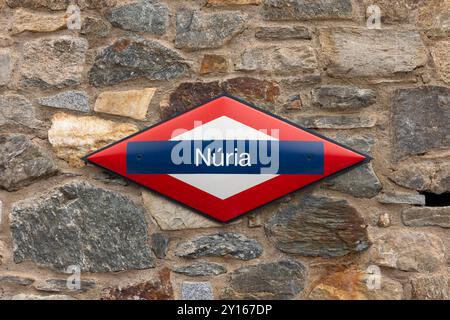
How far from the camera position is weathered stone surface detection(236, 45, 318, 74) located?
6.52 feet

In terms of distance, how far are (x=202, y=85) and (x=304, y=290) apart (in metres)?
0.80

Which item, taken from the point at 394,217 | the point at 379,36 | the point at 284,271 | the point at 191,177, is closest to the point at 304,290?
the point at 284,271

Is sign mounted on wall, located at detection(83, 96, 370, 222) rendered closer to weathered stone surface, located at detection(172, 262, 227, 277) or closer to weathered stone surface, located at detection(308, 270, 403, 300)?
weathered stone surface, located at detection(172, 262, 227, 277)

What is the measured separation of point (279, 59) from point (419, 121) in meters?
0.54

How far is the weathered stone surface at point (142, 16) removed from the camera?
2031 mm

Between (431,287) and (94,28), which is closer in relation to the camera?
(431,287)

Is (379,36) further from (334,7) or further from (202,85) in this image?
(202,85)

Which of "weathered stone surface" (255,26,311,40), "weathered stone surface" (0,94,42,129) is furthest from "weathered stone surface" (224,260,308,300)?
"weathered stone surface" (0,94,42,129)

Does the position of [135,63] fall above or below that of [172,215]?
above

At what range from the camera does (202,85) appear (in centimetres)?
200

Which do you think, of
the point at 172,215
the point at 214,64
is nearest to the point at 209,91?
the point at 214,64

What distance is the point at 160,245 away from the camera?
77.2 inches

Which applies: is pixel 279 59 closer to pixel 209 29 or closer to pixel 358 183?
pixel 209 29

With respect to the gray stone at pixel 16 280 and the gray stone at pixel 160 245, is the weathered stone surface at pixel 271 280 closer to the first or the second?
the gray stone at pixel 160 245
